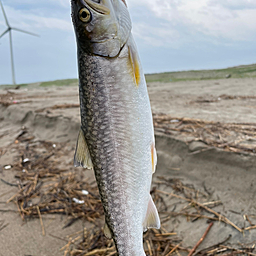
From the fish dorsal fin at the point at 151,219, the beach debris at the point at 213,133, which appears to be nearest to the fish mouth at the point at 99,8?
the fish dorsal fin at the point at 151,219

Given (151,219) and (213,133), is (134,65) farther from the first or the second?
(213,133)

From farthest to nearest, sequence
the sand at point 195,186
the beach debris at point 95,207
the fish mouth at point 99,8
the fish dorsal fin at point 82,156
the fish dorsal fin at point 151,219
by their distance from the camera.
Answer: the sand at point 195,186 < the beach debris at point 95,207 < the fish dorsal fin at point 151,219 < the fish dorsal fin at point 82,156 < the fish mouth at point 99,8

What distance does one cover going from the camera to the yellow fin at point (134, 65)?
1379 mm

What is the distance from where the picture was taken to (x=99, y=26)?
134 cm

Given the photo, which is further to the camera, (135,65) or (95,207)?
(95,207)

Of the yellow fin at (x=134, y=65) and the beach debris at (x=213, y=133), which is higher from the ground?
the yellow fin at (x=134, y=65)

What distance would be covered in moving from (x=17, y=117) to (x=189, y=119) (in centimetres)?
552

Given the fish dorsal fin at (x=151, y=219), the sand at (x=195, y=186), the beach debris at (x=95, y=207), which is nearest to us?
the fish dorsal fin at (x=151, y=219)

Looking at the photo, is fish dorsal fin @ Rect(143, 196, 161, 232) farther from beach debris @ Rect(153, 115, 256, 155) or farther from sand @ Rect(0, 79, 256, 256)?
beach debris @ Rect(153, 115, 256, 155)

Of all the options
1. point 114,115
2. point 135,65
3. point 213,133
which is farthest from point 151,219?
point 213,133

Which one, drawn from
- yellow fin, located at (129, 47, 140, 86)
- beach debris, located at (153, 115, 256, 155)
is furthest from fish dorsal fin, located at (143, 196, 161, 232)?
beach debris, located at (153, 115, 256, 155)

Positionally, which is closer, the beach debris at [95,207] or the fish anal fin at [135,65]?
the fish anal fin at [135,65]

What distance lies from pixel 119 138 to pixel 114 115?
5.3 inches

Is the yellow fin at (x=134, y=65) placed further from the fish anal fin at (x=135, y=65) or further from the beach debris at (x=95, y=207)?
the beach debris at (x=95, y=207)
